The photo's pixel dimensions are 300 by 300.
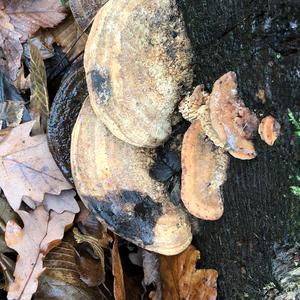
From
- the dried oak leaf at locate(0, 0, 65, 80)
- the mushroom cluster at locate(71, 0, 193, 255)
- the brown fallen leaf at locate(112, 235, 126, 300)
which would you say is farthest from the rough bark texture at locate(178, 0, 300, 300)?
the dried oak leaf at locate(0, 0, 65, 80)

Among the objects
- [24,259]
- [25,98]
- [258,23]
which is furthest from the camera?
[25,98]

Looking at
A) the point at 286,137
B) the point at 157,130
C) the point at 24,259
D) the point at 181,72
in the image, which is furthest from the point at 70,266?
the point at 286,137

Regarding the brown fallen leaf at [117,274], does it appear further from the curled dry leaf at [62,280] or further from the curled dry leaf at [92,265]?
the curled dry leaf at [62,280]

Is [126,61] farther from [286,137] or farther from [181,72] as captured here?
[286,137]

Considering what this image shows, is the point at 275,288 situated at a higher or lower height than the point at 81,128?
lower

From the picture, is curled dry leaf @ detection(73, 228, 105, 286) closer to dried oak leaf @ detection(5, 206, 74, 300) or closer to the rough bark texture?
dried oak leaf @ detection(5, 206, 74, 300)
